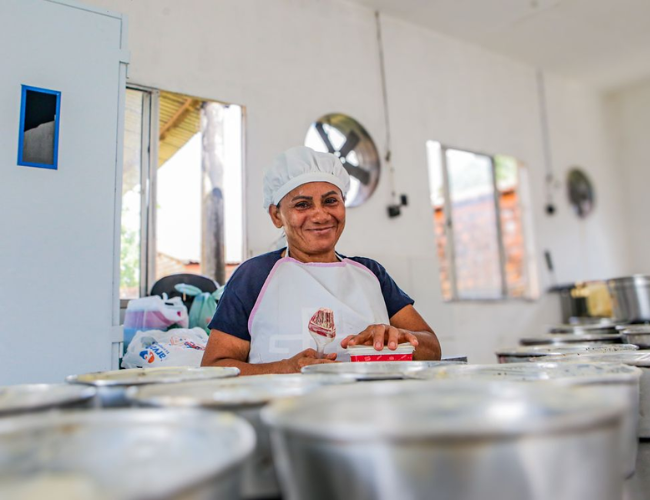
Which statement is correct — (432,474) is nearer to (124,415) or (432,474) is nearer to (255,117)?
(124,415)

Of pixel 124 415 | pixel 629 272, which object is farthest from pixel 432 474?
pixel 629 272

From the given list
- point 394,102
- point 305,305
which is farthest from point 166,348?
point 394,102

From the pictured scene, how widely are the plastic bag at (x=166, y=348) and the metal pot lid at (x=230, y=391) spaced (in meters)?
1.42

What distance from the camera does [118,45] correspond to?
2059 millimetres

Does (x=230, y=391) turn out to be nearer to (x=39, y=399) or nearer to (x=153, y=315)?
(x=39, y=399)

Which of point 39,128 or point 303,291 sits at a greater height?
point 39,128

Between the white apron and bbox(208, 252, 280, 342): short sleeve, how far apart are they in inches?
0.7

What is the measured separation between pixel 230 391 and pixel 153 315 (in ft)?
6.77

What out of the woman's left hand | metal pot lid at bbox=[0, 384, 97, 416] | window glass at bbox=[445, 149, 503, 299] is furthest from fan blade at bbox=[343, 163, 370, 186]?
metal pot lid at bbox=[0, 384, 97, 416]

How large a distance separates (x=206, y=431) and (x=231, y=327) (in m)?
1.23

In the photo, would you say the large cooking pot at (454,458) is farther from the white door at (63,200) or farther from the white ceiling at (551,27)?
the white ceiling at (551,27)

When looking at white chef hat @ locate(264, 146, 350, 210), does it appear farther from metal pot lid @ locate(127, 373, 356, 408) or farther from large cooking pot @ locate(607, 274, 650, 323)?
large cooking pot @ locate(607, 274, 650, 323)

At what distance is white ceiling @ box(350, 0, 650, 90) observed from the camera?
4336 mm

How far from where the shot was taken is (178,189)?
3148 mm
